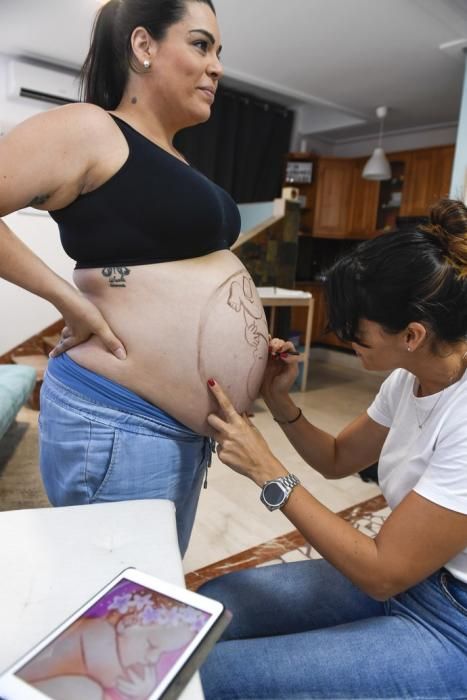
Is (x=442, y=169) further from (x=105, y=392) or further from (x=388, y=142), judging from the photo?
(x=105, y=392)

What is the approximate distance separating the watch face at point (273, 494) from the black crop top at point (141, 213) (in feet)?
1.30

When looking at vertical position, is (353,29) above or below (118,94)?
above

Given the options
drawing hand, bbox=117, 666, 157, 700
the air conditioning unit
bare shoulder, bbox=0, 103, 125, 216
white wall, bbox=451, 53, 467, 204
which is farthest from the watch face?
the air conditioning unit

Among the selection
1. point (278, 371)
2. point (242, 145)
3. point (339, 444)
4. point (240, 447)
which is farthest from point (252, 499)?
point (242, 145)

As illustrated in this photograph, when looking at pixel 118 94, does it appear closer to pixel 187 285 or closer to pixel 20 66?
pixel 187 285

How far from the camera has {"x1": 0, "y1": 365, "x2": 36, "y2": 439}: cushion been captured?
2025 mm

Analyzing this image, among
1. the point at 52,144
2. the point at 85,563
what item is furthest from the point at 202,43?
the point at 85,563

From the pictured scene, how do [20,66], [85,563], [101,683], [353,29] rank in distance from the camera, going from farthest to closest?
[20,66]
[353,29]
[85,563]
[101,683]

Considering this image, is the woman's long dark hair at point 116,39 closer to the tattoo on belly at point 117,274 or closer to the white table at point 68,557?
the tattoo on belly at point 117,274

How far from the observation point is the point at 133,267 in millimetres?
749

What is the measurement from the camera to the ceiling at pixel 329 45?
108 inches

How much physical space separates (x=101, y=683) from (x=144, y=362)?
1.49ft

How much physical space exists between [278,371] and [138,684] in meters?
0.69

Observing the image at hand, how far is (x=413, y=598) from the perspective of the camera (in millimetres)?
790
